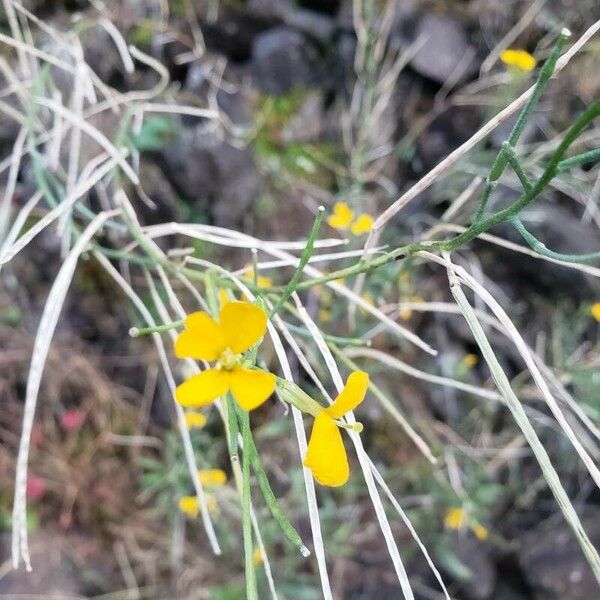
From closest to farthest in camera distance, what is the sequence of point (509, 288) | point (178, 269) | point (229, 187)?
point (178, 269) → point (229, 187) → point (509, 288)

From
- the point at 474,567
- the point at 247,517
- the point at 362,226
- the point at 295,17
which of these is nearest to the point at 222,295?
the point at 247,517

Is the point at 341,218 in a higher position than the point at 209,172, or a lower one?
lower

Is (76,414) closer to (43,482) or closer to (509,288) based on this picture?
(43,482)

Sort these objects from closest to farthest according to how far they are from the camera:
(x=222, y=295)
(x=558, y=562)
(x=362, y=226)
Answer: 1. (x=222, y=295)
2. (x=362, y=226)
3. (x=558, y=562)

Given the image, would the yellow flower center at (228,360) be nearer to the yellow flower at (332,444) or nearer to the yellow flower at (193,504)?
the yellow flower at (332,444)

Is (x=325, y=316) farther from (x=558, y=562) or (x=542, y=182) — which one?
(x=542, y=182)

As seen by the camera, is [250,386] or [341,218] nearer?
[250,386]

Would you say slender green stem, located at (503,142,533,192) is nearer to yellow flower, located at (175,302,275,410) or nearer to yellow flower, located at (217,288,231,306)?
yellow flower, located at (175,302,275,410)

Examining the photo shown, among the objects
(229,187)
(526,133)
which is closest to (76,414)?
(229,187)
